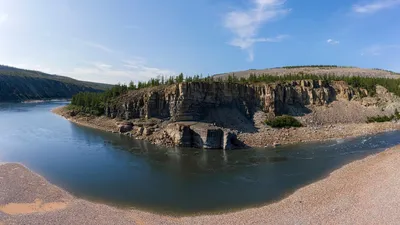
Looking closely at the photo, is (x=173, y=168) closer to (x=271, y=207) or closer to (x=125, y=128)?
(x=271, y=207)

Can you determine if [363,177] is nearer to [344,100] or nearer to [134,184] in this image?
[134,184]

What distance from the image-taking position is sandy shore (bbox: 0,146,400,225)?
729 inches

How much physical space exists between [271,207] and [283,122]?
3305 centimetres

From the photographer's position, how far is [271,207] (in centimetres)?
2103

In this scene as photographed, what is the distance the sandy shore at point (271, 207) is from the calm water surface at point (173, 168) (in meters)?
1.49

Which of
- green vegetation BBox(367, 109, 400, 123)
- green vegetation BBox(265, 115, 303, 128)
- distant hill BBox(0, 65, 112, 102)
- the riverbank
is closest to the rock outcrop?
the riverbank

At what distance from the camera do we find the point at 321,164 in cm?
3297

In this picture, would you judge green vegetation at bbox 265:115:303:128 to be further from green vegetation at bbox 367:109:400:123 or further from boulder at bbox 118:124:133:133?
boulder at bbox 118:124:133:133

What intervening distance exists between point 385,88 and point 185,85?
1976 inches

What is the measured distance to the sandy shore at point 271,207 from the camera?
60.7 ft

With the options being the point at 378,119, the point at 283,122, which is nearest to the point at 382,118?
the point at 378,119

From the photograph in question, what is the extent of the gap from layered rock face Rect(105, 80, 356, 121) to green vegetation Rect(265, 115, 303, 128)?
3746 millimetres

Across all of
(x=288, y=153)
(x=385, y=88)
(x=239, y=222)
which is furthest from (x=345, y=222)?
(x=385, y=88)

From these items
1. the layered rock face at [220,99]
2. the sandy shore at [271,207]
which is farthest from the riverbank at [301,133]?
the sandy shore at [271,207]
